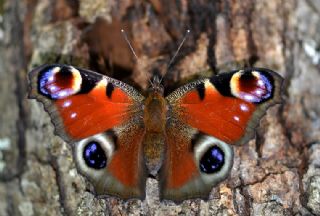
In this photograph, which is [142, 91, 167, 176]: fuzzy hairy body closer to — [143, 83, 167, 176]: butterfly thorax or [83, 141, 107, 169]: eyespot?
[143, 83, 167, 176]: butterfly thorax

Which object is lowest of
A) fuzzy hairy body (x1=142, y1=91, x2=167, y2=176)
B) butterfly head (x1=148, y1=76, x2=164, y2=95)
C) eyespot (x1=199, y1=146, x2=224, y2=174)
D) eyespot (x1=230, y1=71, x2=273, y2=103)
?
eyespot (x1=199, y1=146, x2=224, y2=174)

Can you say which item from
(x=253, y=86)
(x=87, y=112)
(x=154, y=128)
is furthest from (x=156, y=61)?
(x=253, y=86)

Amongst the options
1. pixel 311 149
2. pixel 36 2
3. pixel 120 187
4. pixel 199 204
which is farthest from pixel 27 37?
pixel 311 149

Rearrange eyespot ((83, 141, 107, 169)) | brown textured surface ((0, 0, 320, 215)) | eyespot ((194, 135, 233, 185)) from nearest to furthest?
eyespot ((194, 135, 233, 185))
eyespot ((83, 141, 107, 169))
brown textured surface ((0, 0, 320, 215))

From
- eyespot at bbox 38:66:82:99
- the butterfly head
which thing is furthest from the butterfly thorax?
eyespot at bbox 38:66:82:99

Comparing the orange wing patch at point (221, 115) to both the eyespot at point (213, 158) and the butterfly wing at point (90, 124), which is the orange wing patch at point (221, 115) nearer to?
the eyespot at point (213, 158)

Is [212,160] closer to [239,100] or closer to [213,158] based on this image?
[213,158]

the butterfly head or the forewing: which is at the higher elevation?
the butterfly head
